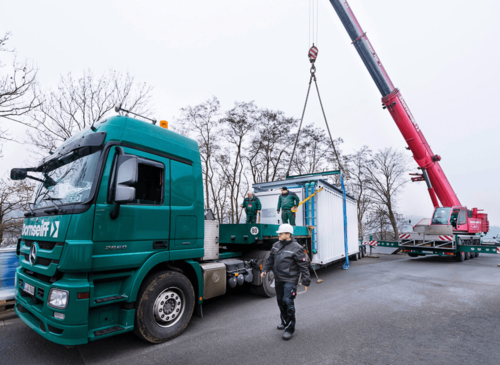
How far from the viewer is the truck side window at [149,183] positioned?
155 inches

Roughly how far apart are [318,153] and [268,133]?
5.29 m

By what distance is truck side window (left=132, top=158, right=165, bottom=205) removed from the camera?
3.93 meters

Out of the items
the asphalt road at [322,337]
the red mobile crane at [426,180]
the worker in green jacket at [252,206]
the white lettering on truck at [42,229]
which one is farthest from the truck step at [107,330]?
the red mobile crane at [426,180]

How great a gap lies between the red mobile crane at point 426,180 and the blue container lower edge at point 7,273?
13.5m

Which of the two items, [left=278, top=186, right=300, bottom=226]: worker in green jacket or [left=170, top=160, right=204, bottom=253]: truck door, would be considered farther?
A: [left=278, top=186, right=300, bottom=226]: worker in green jacket

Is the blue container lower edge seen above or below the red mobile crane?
below

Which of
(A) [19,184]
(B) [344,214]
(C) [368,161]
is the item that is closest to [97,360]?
(B) [344,214]

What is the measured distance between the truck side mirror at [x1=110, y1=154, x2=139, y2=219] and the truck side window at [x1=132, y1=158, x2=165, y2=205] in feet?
1.28

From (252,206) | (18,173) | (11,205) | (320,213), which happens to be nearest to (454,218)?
(320,213)

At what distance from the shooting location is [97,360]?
11.8ft

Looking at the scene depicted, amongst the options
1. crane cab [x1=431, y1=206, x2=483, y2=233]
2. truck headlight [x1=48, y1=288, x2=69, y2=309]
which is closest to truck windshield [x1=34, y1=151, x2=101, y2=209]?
truck headlight [x1=48, y1=288, x2=69, y2=309]

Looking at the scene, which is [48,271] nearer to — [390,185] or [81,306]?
[81,306]

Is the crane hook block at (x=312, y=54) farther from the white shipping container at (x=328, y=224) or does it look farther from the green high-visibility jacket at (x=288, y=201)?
the green high-visibility jacket at (x=288, y=201)

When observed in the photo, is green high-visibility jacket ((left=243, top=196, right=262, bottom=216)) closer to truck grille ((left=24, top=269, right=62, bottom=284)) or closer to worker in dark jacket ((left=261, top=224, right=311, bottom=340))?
worker in dark jacket ((left=261, top=224, right=311, bottom=340))
